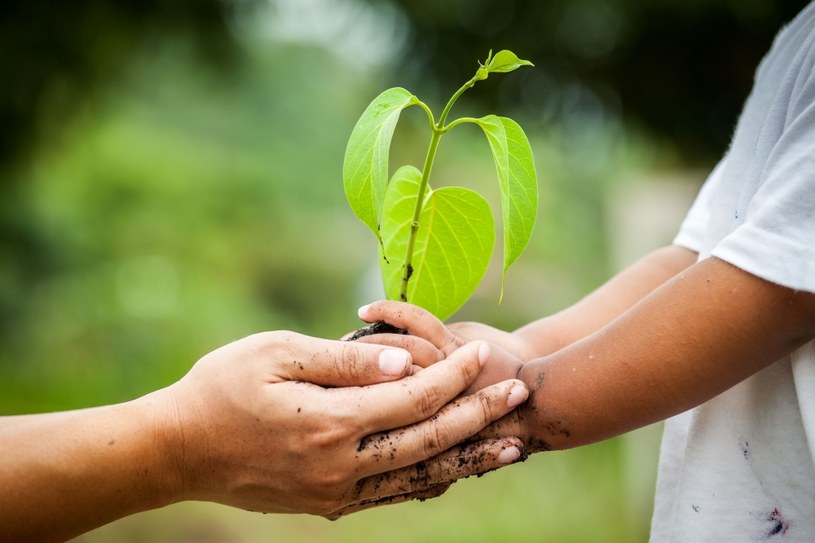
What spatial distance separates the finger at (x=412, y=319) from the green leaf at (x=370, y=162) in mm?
173

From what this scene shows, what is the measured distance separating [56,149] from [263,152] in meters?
4.71

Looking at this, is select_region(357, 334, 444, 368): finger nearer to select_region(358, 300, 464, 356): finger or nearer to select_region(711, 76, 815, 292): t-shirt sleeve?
select_region(358, 300, 464, 356): finger

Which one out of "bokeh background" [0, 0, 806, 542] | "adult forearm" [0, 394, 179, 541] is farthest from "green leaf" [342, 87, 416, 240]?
"bokeh background" [0, 0, 806, 542]

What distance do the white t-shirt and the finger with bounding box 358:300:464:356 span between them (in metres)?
0.35

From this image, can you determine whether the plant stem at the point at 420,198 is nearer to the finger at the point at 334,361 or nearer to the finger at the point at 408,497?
the finger at the point at 334,361

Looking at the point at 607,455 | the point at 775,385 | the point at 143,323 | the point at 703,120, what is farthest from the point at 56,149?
the point at 775,385

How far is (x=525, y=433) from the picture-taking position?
37.1 inches

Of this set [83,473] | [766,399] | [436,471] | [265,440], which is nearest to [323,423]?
[265,440]

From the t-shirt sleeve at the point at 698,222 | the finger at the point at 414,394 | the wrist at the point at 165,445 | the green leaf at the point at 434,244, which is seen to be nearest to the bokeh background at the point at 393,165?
the t-shirt sleeve at the point at 698,222

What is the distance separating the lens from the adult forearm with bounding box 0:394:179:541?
886 millimetres

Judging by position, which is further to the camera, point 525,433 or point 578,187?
point 578,187

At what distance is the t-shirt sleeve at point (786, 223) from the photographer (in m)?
0.70

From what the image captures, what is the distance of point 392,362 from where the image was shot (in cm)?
95

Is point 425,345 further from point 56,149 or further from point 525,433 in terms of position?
point 56,149
